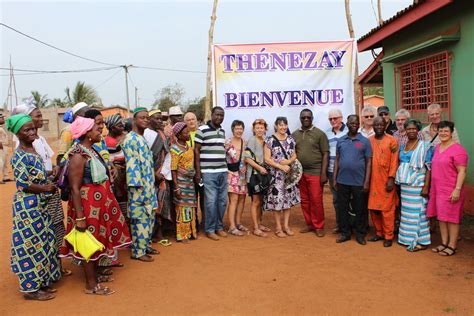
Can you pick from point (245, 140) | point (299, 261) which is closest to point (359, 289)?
point (299, 261)

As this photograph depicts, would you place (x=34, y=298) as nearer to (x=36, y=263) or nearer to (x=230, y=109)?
(x=36, y=263)

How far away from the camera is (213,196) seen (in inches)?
214

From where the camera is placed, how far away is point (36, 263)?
144 inches

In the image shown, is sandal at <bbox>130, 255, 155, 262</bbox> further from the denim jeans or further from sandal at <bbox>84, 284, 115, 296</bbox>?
the denim jeans

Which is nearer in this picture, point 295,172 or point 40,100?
point 295,172

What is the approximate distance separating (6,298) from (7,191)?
288 inches

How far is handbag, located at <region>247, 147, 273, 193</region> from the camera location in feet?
17.9

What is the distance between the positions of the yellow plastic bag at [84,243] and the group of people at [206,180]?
83 millimetres

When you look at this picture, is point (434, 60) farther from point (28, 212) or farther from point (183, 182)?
point (28, 212)

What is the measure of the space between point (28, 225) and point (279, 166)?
299 centimetres

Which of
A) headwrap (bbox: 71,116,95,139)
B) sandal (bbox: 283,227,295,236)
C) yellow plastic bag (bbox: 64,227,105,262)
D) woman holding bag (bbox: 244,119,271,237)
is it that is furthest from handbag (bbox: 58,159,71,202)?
sandal (bbox: 283,227,295,236)

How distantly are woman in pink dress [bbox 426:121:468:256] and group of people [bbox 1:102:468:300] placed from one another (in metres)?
0.01

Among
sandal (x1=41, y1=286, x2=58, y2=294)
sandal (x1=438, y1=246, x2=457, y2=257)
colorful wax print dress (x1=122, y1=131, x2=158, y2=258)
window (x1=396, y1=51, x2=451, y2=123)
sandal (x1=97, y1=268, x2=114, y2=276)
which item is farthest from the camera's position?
window (x1=396, y1=51, x2=451, y2=123)

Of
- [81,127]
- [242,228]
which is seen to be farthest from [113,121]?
[242,228]
